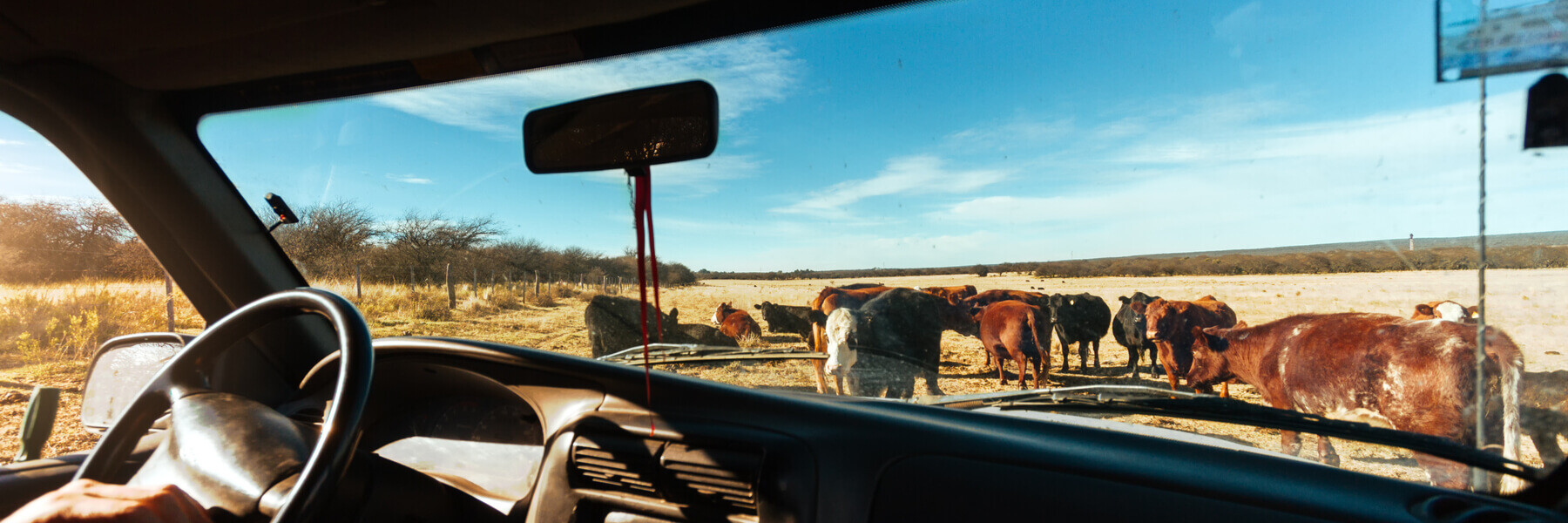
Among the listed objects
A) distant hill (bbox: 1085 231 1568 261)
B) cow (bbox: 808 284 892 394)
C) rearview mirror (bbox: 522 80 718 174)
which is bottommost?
cow (bbox: 808 284 892 394)

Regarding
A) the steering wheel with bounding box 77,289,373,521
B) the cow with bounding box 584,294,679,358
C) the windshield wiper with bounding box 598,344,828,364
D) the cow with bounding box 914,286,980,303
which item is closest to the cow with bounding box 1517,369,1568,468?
the cow with bounding box 914,286,980,303

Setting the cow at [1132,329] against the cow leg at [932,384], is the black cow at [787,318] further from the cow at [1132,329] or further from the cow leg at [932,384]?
the cow at [1132,329]

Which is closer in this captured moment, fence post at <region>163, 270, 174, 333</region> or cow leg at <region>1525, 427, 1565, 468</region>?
cow leg at <region>1525, 427, 1565, 468</region>

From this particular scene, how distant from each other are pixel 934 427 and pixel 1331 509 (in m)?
0.82

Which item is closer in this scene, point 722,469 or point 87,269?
point 722,469

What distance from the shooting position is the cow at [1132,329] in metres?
2.55

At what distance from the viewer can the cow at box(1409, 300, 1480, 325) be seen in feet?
5.44

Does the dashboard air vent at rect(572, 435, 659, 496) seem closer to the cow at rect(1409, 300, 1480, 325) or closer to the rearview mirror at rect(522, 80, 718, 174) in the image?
the rearview mirror at rect(522, 80, 718, 174)

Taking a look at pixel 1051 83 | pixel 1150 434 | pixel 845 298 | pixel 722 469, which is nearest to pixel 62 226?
pixel 722 469

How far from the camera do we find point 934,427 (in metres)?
1.81

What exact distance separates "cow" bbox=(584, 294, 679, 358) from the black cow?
44 cm

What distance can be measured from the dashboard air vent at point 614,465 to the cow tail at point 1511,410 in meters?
2.05

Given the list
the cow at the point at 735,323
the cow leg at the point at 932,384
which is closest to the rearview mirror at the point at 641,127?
the cow at the point at 735,323

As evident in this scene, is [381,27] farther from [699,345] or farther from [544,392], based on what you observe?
[699,345]
